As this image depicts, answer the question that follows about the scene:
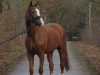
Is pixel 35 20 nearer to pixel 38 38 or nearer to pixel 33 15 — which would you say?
pixel 33 15

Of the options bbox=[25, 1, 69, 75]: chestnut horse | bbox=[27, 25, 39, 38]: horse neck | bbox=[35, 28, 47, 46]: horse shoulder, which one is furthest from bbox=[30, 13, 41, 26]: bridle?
bbox=[35, 28, 47, 46]: horse shoulder

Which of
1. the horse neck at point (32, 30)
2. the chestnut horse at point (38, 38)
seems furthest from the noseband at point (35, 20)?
the horse neck at point (32, 30)

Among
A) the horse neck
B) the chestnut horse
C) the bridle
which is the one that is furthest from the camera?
the horse neck

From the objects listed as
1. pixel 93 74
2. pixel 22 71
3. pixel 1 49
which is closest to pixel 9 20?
pixel 1 49

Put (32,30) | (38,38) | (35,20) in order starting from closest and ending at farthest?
Answer: (35,20) < (32,30) < (38,38)

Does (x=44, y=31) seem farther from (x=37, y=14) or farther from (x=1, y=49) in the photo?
(x=1, y=49)

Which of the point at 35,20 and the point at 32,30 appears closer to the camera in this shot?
the point at 35,20

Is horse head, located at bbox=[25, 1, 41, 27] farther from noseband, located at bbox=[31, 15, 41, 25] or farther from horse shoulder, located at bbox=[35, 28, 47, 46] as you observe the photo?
horse shoulder, located at bbox=[35, 28, 47, 46]

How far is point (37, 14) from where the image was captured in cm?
1145

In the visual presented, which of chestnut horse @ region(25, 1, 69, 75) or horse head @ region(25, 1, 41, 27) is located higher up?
horse head @ region(25, 1, 41, 27)

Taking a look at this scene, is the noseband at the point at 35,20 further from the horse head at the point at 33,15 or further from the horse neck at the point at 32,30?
the horse neck at the point at 32,30

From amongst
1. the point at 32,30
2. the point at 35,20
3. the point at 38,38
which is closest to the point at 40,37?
the point at 38,38

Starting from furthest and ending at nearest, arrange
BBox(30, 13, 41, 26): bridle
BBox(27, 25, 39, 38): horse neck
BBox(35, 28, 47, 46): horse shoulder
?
BBox(35, 28, 47, 46): horse shoulder, BBox(27, 25, 39, 38): horse neck, BBox(30, 13, 41, 26): bridle

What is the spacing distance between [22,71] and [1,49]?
448cm
